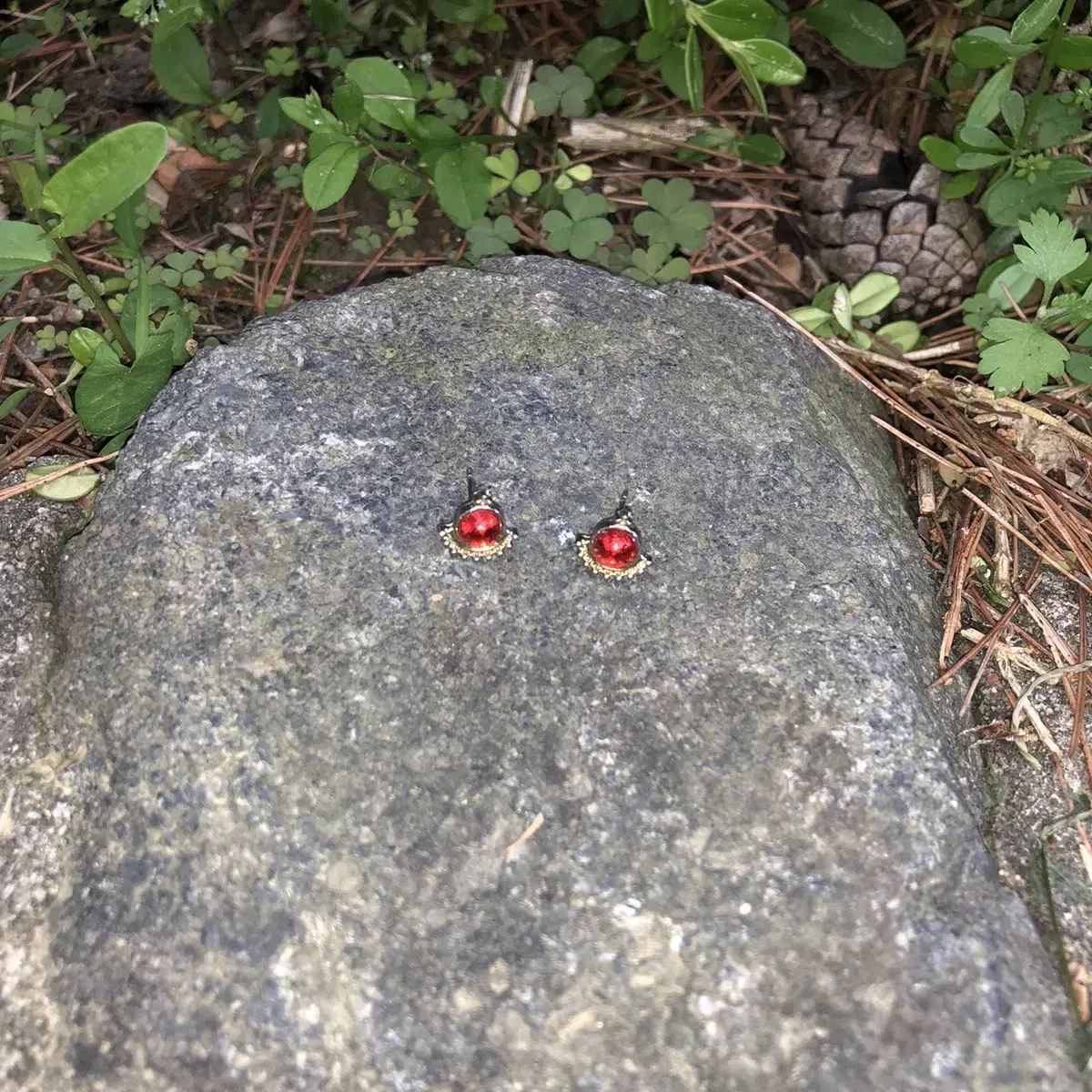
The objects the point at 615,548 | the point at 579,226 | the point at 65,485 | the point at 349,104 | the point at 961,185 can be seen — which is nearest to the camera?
the point at 615,548

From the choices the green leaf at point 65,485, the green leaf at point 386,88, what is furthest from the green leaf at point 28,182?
the green leaf at point 386,88

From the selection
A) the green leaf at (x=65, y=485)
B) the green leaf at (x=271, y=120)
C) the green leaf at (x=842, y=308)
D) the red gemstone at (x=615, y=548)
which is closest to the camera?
the red gemstone at (x=615, y=548)

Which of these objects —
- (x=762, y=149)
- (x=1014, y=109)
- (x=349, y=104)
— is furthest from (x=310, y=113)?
(x=1014, y=109)

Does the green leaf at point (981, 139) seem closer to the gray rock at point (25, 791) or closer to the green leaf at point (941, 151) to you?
the green leaf at point (941, 151)

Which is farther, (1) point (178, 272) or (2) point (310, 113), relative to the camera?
(1) point (178, 272)

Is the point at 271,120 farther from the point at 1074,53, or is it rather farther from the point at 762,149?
the point at 1074,53

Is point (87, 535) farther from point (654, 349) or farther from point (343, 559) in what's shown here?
point (654, 349)

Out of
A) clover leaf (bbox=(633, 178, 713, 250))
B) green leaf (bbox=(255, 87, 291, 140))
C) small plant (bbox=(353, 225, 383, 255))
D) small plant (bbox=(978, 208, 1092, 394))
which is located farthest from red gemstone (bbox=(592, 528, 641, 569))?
green leaf (bbox=(255, 87, 291, 140))
